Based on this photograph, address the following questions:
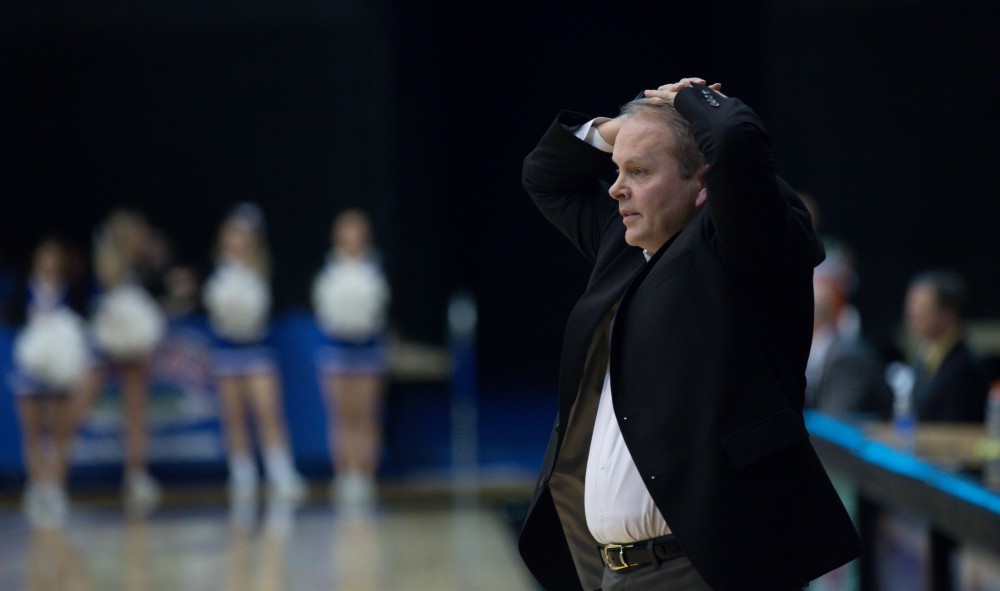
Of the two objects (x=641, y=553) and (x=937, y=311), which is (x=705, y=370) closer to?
(x=641, y=553)

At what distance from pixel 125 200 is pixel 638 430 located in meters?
11.3

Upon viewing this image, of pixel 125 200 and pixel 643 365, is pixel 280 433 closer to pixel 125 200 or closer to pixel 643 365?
pixel 125 200

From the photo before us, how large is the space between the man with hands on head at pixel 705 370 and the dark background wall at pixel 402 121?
9.08 metres

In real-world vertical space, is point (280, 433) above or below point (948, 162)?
below

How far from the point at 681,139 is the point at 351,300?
7.10m

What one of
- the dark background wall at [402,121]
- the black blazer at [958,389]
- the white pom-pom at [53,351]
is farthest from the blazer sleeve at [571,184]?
the dark background wall at [402,121]

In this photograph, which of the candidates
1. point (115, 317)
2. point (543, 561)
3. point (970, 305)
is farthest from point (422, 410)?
point (543, 561)

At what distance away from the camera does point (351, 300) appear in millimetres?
9188

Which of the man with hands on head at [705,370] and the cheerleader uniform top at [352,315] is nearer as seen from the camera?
the man with hands on head at [705,370]

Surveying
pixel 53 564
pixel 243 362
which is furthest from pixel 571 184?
pixel 243 362

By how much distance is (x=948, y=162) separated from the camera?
1145cm

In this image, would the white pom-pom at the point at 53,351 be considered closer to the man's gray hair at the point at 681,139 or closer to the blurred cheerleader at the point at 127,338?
the blurred cheerleader at the point at 127,338

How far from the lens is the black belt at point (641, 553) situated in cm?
221

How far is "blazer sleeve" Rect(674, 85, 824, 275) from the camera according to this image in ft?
6.56
